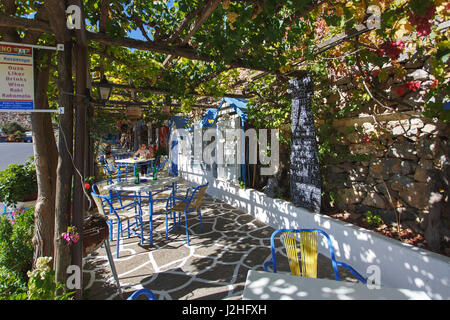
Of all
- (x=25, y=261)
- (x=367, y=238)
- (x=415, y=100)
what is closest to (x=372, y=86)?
(x=415, y=100)

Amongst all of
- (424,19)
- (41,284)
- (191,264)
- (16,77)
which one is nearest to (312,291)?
(41,284)

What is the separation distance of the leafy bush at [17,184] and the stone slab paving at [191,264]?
1.36m

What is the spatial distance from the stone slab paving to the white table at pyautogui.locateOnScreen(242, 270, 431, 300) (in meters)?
1.13

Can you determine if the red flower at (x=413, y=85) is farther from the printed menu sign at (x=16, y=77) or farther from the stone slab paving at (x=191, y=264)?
the printed menu sign at (x=16, y=77)

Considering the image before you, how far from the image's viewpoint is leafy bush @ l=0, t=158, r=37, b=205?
3324 millimetres

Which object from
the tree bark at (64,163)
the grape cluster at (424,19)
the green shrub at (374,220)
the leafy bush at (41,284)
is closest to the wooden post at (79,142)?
the tree bark at (64,163)

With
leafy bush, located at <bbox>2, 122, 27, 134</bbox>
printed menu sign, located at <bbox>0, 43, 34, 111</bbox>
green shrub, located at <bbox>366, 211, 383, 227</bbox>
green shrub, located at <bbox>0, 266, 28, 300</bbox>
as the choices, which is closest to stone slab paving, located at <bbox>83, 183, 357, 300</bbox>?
green shrub, located at <bbox>0, 266, 28, 300</bbox>

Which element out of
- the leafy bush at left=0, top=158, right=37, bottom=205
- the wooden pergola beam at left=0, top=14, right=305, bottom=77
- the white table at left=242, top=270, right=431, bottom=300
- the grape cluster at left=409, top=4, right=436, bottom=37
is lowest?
the white table at left=242, top=270, right=431, bottom=300

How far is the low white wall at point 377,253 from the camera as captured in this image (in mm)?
2262

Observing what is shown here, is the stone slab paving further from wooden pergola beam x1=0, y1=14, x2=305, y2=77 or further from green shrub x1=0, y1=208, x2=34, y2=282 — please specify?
wooden pergola beam x1=0, y1=14, x2=305, y2=77

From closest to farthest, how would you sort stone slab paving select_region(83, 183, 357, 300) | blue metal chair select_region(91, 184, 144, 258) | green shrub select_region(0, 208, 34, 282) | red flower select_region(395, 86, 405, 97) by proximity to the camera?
green shrub select_region(0, 208, 34, 282) → stone slab paving select_region(83, 183, 357, 300) → red flower select_region(395, 86, 405, 97) → blue metal chair select_region(91, 184, 144, 258)

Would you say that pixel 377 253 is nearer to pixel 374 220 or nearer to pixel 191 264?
pixel 374 220

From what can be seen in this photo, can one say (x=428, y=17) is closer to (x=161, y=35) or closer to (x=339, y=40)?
(x=339, y=40)

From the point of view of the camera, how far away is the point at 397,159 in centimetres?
358
